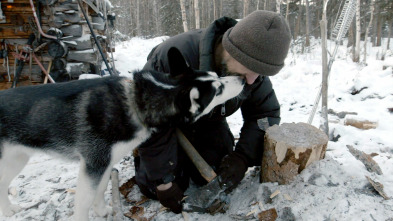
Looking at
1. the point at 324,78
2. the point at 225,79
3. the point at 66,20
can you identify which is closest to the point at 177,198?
the point at 225,79

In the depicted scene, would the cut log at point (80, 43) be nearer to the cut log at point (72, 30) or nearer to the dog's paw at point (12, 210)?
the cut log at point (72, 30)

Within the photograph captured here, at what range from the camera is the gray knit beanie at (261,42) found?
6.40 ft

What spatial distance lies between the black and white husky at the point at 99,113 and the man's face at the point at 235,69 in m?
0.21

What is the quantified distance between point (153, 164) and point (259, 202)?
3.42 ft

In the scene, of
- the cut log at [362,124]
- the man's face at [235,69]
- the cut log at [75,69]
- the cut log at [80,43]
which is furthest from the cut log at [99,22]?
the cut log at [362,124]

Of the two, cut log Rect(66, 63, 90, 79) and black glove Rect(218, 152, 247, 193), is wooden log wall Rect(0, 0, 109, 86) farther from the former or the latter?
black glove Rect(218, 152, 247, 193)

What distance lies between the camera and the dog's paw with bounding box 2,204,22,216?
2.33 metres

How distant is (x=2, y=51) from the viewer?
5.95 metres

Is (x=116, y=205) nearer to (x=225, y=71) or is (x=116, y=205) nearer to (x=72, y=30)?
(x=225, y=71)

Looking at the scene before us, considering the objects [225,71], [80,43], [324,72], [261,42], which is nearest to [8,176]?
[225,71]

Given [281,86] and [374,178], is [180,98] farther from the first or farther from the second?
[281,86]

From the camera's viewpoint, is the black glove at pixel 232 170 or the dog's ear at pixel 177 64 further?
the black glove at pixel 232 170

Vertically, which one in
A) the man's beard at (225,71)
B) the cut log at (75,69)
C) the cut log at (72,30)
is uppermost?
the cut log at (72,30)

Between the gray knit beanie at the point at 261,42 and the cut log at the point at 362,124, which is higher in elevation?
the gray knit beanie at the point at 261,42
